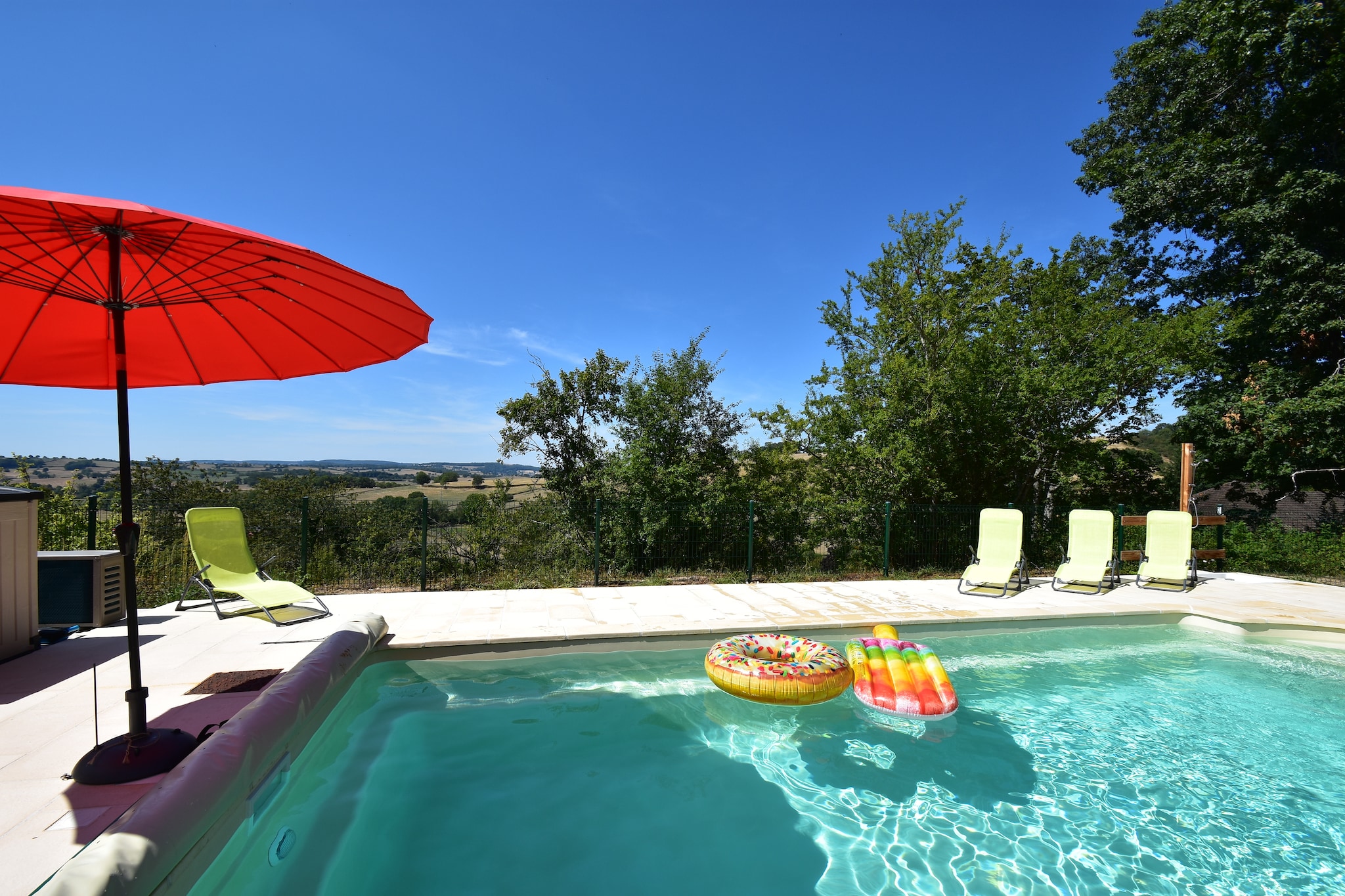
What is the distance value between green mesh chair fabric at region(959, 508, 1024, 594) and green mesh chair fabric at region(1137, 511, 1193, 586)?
2.16m

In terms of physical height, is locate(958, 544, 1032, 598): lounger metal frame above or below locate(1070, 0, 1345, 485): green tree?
below

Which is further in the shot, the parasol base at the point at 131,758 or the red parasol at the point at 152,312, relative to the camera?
the parasol base at the point at 131,758

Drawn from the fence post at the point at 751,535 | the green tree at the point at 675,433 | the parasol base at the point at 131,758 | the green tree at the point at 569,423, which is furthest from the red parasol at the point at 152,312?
the green tree at the point at 569,423

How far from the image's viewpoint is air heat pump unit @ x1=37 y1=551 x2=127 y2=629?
16.3 ft

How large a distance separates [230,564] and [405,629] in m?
1.96

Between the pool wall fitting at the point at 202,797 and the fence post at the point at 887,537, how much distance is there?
792 centimetres

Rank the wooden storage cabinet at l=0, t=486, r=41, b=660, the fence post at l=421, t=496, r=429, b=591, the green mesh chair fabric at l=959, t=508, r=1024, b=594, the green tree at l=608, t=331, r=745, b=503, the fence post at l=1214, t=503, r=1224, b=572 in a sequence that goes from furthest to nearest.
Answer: the fence post at l=1214, t=503, r=1224, b=572, the green tree at l=608, t=331, r=745, b=503, the green mesh chair fabric at l=959, t=508, r=1024, b=594, the fence post at l=421, t=496, r=429, b=591, the wooden storage cabinet at l=0, t=486, r=41, b=660

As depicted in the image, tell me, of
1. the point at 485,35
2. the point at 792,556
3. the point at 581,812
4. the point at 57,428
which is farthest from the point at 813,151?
the point at 57,428

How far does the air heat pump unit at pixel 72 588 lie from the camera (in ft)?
16.3

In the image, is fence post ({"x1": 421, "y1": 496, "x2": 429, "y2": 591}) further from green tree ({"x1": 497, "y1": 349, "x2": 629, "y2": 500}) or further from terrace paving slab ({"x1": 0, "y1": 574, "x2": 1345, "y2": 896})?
green tree ({"x1": 497, "y1": 349, "x2": 629, "y2": 500})

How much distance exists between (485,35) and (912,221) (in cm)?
826

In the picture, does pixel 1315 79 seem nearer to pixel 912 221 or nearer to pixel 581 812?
pixel 912 221

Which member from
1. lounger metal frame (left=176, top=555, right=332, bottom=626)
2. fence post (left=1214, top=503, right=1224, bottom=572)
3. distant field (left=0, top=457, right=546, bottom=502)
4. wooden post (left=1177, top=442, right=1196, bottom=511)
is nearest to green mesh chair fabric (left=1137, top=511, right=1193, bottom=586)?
wooden post (left=1177, top=442, right=1196, bottom=511)

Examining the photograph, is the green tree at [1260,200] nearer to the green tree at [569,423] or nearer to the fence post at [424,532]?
the green tree at [569,423]
